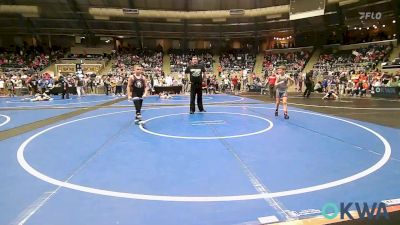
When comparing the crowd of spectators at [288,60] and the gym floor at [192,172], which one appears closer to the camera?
the gym floor at [192,172]

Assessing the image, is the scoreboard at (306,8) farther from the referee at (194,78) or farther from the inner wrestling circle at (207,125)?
the inner wrestling circle at (207,125)

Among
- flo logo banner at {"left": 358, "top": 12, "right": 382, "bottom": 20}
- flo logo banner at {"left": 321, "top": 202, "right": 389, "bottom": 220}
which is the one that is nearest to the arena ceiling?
flo logo banner at {"left": 358, "top": 12, "right": 382, "bottom": 20}

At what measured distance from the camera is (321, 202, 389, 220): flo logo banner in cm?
316

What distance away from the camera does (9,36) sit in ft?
134

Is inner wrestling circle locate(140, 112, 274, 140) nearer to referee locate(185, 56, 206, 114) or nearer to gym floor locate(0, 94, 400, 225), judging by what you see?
gym floor locate(0, 94, 400, 225)

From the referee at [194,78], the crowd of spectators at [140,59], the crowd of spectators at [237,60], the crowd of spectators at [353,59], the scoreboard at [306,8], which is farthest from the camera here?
the crowd of spectators at [237,60]

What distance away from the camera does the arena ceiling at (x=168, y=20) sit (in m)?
31.1

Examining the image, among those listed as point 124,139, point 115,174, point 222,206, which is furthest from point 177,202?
point 124,139

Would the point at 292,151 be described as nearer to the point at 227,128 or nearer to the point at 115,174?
the point at 227,128

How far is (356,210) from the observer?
334cm

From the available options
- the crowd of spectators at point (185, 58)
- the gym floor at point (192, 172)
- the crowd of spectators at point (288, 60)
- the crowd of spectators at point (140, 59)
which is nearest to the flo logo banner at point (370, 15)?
the crowd of spectators at point (288, 60)

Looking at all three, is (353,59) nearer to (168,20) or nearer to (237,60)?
(237,60)

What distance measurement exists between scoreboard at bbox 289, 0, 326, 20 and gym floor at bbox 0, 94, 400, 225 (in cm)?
2284

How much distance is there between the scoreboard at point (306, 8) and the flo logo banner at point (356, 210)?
28.7 m
